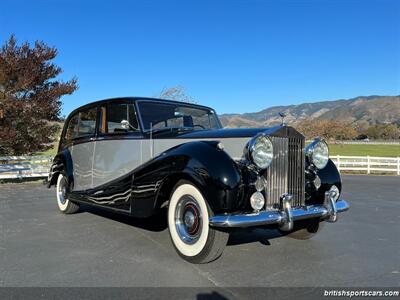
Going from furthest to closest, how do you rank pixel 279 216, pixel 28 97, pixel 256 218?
pixel 28 97 → pixel 279 216 → pixel 256 218

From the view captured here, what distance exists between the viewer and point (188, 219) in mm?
4270

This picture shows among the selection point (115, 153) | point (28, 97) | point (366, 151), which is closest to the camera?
point (115, 153)

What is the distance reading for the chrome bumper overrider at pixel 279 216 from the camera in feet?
11.9

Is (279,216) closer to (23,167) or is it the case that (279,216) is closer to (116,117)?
(116,117)

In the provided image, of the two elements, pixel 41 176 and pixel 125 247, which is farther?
pixel 41 176

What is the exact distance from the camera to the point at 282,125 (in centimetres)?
447

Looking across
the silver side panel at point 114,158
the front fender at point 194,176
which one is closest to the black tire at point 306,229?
the front fender at point 194,176

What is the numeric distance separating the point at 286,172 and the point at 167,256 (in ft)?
5.53

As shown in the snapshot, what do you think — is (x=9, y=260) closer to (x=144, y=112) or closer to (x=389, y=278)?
(x=144, y=112)

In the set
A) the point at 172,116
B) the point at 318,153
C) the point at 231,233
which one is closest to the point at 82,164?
the point at 172,116

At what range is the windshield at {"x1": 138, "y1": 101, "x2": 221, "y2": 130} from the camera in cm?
544

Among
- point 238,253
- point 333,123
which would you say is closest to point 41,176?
point 238,253
